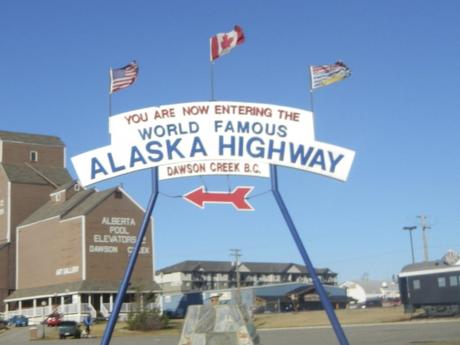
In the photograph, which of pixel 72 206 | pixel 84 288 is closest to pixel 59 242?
pixel 72 206

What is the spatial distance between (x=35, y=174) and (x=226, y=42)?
72674 mm

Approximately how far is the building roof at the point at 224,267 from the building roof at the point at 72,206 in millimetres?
76383

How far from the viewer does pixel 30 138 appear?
9056 cm

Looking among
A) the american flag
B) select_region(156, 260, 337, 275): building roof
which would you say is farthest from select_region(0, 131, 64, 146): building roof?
the american flag

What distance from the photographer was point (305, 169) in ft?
55.5

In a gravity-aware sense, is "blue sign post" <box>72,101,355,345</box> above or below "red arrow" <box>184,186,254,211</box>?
above

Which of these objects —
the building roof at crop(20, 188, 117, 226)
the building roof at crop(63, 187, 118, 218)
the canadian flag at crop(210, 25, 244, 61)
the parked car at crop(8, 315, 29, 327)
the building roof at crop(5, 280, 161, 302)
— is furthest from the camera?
the building roof at crop(20, 188, 117, 226)

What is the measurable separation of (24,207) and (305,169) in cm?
7174

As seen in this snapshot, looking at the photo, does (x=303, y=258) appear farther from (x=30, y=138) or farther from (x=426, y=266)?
(x=30, y=138)

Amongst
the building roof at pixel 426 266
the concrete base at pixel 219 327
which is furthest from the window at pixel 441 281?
the concrete base at pixel 219 327

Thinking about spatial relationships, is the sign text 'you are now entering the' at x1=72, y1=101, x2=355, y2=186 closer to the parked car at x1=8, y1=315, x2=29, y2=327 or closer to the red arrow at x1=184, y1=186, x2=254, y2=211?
the red arrow at x1=184, y1=186, x2=254, y2=211

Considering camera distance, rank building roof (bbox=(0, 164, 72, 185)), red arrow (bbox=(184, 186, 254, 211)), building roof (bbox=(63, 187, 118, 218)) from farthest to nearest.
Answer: building roof (bbox=(0, 164, 72, 185)) < building roof (bbox=(63, 187, 118, 218)) < red arrow (bbox=(184, 186, 254, 211))

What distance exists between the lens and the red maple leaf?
17875 mm

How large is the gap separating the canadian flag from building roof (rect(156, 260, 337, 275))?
459 ft
